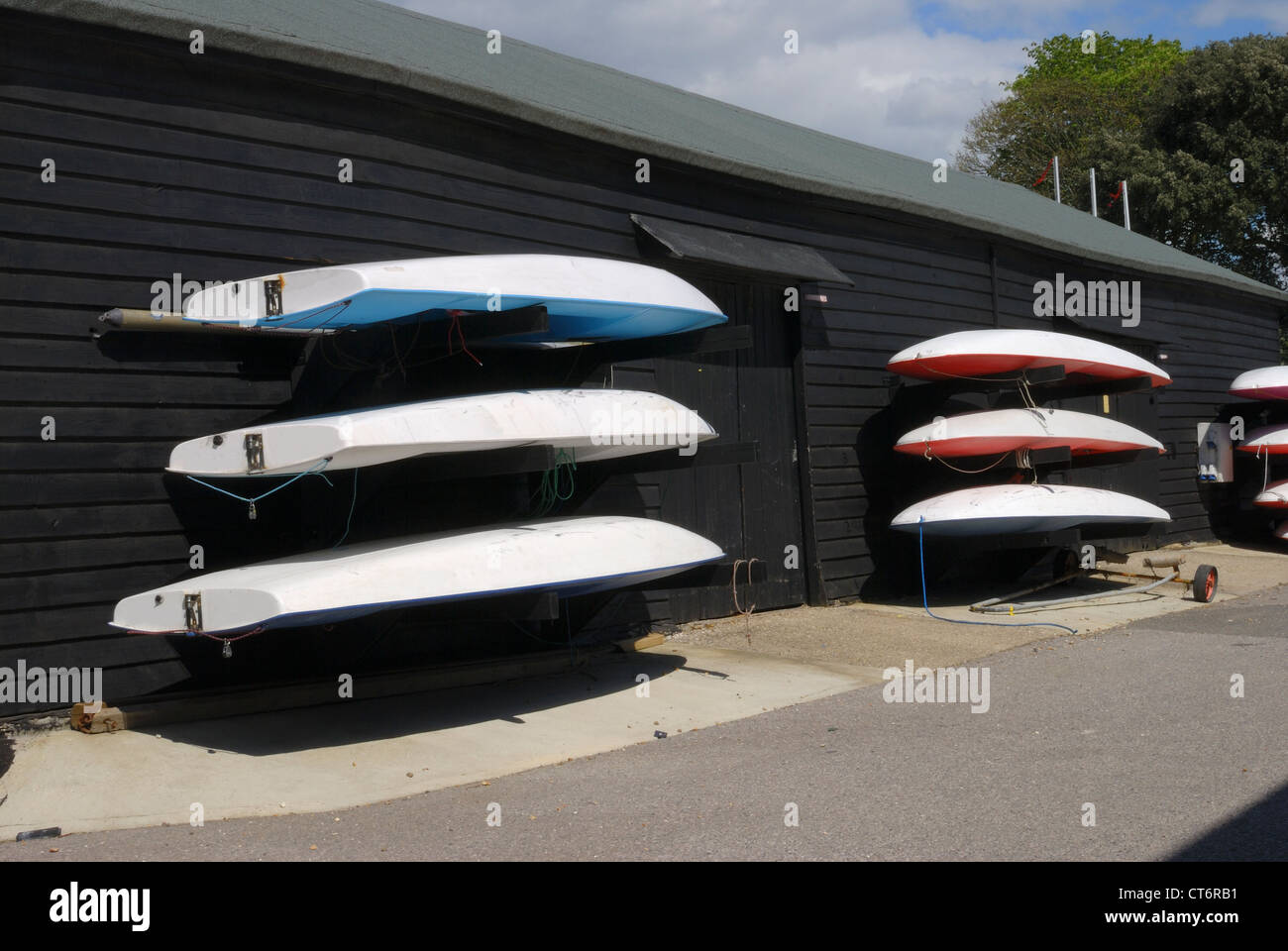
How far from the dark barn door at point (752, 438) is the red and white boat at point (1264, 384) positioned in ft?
24.3

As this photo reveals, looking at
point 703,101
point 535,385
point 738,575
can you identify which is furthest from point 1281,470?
point 535,385

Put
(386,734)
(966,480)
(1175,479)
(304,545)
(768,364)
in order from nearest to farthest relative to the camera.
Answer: (386,734) < (304,545) < (768,364) < (966,480) < (1175,479)

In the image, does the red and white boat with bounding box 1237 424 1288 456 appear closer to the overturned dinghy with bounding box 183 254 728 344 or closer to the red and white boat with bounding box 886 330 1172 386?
the red and white boat with bounding box 886 330 1172 386

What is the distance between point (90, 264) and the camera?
5.36 meters

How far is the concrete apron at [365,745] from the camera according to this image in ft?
14.1

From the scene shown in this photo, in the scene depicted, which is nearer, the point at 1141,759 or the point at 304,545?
the point at 1141,759

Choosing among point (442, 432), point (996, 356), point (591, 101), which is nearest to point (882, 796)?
point (442, 432)

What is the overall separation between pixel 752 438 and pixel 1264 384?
26.3ft

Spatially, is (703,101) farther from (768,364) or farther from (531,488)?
(531,488)

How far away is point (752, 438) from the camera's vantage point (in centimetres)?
870

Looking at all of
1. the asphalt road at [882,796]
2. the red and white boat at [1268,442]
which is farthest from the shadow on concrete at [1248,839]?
the red and white boat at [1268,442]

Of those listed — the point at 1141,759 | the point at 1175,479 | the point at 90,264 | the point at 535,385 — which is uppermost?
the point at 90,264

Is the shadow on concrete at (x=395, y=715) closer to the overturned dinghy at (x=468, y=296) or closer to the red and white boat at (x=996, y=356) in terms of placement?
the overturned dinghy at (x=468, y=296)

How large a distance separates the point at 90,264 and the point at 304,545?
174 centimetres
